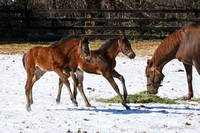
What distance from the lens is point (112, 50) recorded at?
788 cm

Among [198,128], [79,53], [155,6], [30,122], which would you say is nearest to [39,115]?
[30,122]

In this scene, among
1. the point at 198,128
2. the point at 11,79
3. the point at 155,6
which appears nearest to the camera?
the point at 198,128

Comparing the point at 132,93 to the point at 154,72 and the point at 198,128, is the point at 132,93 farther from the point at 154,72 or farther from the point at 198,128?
the point at 198,128

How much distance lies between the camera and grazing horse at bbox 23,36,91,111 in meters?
7.38

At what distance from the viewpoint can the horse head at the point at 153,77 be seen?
9.49 meters

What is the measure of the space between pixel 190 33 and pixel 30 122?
15.8 ft

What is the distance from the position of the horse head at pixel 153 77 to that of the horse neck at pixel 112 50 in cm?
180

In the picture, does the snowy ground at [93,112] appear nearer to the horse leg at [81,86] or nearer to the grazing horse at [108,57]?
the horse leg at [81,86]

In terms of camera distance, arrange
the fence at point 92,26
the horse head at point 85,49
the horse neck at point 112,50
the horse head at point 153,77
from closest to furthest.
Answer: the horse head at point 85,49 → the horse neck at point 112,50 → the horse head at point 153,77 → the fence at point 92,26

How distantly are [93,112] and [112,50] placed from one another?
1.41m

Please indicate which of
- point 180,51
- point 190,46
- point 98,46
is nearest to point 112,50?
point 180,51

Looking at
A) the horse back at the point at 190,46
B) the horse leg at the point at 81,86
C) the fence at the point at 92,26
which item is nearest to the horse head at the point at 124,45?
the horse leg at the point at 81,86

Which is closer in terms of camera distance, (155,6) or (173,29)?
(173,29)

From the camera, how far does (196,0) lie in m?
22.5
